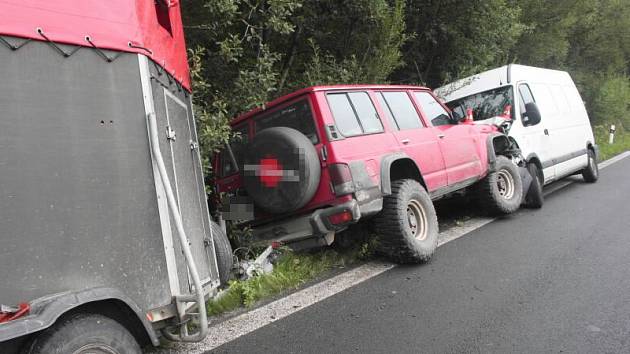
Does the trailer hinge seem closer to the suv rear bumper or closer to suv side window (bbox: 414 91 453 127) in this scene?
the suv rear bumper

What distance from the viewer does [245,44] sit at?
6199 millimetres

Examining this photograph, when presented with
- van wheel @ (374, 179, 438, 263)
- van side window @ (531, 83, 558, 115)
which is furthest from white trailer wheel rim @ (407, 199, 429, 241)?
van side window @ (531, 83, 558, 115)

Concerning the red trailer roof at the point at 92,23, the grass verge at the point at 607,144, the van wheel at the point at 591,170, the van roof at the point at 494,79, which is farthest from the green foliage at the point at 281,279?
the grass verge at the point at 607,144

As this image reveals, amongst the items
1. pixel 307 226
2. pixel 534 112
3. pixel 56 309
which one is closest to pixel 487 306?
pixel 307 226

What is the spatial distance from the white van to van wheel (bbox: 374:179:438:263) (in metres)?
2.35

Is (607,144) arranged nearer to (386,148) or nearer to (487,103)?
(487,103)


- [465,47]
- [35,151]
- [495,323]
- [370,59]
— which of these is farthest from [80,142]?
[465,47]

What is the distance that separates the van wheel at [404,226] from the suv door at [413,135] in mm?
401

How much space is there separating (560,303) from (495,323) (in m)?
0.66

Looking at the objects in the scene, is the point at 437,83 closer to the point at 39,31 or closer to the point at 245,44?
the point at 245,44

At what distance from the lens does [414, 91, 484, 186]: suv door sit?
5781 mm

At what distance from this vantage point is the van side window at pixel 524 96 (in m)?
7.64

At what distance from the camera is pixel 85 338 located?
86.2 inches

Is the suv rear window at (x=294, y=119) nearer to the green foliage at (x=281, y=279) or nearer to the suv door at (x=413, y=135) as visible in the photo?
the suv door at (x=413, y=135)
